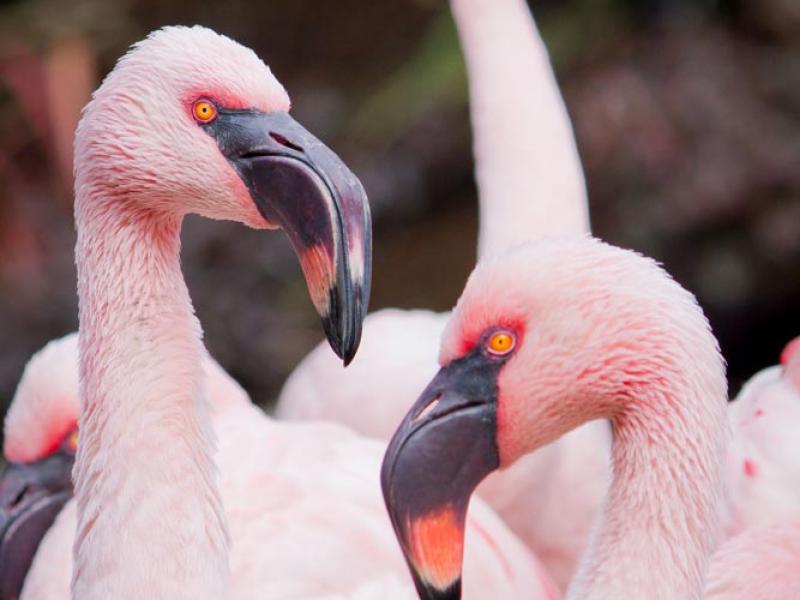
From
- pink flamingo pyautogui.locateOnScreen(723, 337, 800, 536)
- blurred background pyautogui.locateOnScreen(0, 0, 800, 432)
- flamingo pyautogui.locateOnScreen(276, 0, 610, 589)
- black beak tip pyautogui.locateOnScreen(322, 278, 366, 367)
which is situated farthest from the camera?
blurred background pyautogui.locateOnScreen(0, 0, 800, 432)

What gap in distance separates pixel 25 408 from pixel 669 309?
151cm

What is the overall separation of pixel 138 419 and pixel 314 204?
0.43 metres

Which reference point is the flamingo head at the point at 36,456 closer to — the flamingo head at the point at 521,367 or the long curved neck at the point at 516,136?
the long curved neck at the point at 516,136

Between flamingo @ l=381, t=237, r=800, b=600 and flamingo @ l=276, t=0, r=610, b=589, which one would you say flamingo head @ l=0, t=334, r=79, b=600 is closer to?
flamingo @ l=276, t=0, r=610, b=589

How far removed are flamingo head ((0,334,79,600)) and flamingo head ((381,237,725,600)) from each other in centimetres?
114

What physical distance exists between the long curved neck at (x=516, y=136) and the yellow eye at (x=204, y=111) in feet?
3.73

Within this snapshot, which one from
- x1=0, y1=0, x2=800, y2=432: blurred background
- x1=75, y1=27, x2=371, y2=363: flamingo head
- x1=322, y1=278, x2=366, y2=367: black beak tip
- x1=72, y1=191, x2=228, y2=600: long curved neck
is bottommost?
x1=0, y1=0, x2=800, y2=432: blurred background

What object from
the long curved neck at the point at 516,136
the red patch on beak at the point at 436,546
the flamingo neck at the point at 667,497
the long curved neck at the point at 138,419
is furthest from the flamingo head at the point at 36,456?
the flamingo neck at the point at 667,497

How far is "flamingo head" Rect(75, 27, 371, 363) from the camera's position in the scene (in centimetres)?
201

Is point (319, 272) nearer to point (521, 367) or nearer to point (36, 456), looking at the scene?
point (521, 367)

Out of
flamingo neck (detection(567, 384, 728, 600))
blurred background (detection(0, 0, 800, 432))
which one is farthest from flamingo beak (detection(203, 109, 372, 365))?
blurred background (detection(0, 0, 800, 432))

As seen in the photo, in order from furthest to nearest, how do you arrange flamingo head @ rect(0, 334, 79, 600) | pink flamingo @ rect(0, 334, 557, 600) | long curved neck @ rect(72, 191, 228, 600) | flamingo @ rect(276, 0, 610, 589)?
flamingo @ rect(276, 0, 610, 589) → flamingo head @ rect(0, 334, 79, 600) → pink flamingo @ rect(0, 334, 557, 600) → long curved neck @ rect(72, 191, 228, 600)

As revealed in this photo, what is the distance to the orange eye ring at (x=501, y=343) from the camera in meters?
2.11

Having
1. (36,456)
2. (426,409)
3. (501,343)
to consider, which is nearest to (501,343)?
(501,343)
